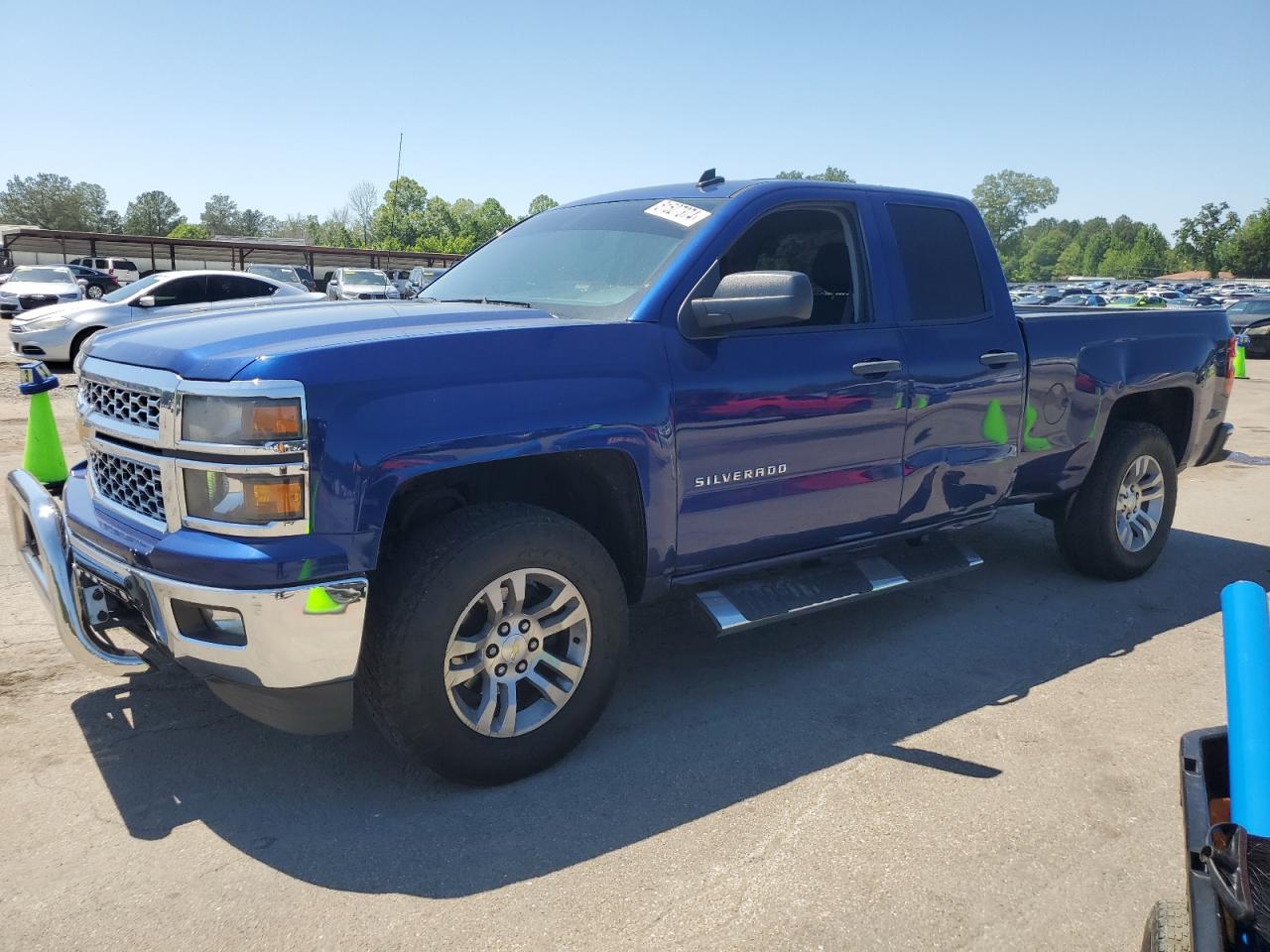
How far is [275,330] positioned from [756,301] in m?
1.60

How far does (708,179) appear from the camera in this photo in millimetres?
4203

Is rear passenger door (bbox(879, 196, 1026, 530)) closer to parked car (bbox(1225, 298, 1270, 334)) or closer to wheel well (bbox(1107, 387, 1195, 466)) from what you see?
wheel well (bbox(1107, 387, 1195, 466))

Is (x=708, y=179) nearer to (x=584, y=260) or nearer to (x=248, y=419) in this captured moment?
(x=584, y=260)

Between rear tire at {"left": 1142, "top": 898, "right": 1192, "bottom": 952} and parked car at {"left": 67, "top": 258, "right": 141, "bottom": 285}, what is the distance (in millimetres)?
41105

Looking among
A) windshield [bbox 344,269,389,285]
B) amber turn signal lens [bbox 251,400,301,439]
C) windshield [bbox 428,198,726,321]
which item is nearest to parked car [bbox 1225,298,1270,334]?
windshield [bbox 344,269,389,285]

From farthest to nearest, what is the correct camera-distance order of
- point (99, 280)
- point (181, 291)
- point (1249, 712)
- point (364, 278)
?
1. point (99, 280)
2. point (364, 278)
3. point (181, 291)
4. point (1249, 712)

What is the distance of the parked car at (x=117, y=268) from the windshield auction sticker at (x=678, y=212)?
3850cm

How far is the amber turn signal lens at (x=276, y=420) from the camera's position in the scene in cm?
261

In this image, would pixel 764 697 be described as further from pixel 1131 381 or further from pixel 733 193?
pixel 1131 381

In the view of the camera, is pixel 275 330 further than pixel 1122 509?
No

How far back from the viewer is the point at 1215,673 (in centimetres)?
427

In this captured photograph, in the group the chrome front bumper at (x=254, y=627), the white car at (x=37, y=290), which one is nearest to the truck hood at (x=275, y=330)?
the chrome front bumper at (x=254, y=627)

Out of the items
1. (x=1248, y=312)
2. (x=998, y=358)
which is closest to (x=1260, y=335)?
(x=1248, y=312)

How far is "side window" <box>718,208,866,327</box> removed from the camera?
3.94 metres
